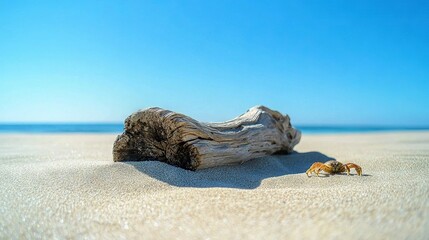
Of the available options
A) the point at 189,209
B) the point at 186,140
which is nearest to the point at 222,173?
the point at 186,140

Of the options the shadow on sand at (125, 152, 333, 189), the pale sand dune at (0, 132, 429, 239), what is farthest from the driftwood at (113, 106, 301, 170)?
the pale sand dune at (0, 132, 429, 239)

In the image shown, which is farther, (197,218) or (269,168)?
(269,168)

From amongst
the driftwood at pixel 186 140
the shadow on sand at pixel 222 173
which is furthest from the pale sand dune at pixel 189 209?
the driftwood at pixel 186 140

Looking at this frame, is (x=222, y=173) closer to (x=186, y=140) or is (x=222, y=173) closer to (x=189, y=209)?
(x=186, y=140)

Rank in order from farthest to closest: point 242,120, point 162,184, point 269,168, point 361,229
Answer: point 242,120 < point 269,168 < point 162,184 < point 361,229

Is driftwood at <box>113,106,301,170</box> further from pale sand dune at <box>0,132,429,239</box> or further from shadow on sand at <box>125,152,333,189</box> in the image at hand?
pale sand dune at <box>0,132,429,239</box>

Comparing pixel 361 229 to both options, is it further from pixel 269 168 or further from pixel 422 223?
pixel 269 168

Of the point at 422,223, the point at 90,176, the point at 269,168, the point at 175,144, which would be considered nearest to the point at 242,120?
the point at 269,168
